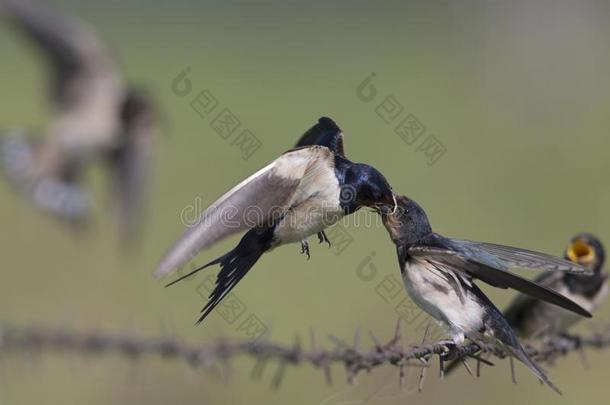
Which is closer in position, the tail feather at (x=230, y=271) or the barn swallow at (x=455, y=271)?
the tail feather at (x=230, y=271)

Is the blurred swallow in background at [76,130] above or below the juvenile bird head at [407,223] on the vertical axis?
above

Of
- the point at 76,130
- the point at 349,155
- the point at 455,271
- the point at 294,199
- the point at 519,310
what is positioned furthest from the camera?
the point at 349,155

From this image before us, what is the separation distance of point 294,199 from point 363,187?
0.64ft

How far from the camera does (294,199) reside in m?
2.92

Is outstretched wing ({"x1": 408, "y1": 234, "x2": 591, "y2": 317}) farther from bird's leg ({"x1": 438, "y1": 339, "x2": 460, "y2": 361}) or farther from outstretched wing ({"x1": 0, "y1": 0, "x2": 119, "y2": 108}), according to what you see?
Result: outstretched wing ({"x1": 0, "y1": 0, "x2": 119, "y2": 108})

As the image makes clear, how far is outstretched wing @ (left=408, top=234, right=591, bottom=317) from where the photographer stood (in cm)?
274

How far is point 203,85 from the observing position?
1476 cm

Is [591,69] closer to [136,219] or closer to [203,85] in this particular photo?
[203,85]

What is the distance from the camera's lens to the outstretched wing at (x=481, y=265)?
2742mm

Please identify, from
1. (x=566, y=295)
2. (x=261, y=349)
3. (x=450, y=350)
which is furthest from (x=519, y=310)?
(x=261, y=349)

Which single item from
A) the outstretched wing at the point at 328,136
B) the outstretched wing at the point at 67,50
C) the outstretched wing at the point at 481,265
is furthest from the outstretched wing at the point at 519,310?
the outstretched wing at the point at 67,50

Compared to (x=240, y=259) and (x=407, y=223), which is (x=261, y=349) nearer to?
(x=240, y=259)

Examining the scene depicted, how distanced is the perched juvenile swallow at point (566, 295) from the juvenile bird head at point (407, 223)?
1.50 m

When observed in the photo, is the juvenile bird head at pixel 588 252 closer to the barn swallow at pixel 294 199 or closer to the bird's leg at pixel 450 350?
the bird's leg at pixel 450 350
